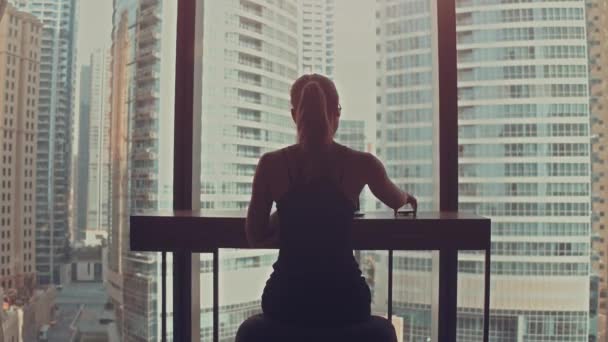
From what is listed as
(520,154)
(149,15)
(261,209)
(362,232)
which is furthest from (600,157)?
(149,15)

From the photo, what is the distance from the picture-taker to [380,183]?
1.35 metres

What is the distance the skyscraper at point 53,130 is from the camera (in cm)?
232

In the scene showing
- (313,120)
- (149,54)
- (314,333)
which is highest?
(149,54)

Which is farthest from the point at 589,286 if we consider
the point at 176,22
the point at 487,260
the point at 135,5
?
the point at 135,5

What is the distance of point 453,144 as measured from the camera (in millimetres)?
2221

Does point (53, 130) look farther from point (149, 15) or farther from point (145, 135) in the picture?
point (149, 15)

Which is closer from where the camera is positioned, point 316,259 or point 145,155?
point 316,259

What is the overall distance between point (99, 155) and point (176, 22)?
0.79 meters

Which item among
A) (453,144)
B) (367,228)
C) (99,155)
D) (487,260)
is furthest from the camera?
(99,155)

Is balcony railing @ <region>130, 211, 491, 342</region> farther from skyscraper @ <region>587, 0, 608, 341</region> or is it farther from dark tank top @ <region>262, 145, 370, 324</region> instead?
skyscraper @ <region>587, 0, 608, 341</region>

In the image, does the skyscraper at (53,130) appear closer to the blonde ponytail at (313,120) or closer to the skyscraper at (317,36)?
the skyscraper at (317,36)

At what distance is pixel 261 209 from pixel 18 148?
5.48ft

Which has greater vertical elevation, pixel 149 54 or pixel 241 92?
pixel 149 54

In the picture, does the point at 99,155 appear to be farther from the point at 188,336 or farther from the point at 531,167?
the point at 531,167
